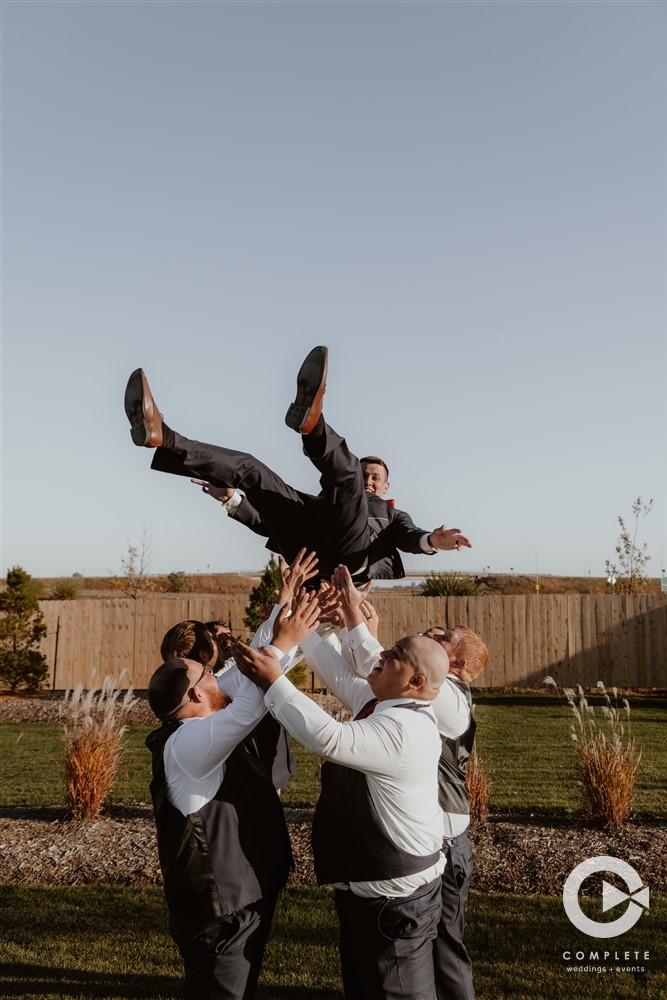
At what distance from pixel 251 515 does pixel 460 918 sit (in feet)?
7.79

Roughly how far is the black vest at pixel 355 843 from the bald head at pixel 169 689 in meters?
0.61

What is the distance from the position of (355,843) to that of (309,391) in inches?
69.6

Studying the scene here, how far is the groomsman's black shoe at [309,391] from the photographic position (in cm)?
329

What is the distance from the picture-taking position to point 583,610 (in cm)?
1781

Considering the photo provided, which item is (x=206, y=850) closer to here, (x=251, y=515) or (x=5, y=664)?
(x=251, y=515)

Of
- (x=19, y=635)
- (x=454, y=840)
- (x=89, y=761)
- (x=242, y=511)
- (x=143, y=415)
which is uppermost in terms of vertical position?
(x=143, y=415)

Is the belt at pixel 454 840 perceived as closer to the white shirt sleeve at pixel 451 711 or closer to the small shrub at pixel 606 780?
the white shirt sleeve at pixel 451 711

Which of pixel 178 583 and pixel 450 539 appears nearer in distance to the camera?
pixel 450 539

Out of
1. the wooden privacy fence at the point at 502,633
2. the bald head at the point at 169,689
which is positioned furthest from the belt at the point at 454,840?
the wooden privacy fence at the point at 502,633

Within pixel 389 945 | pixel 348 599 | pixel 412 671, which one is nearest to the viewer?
pixel 389 945

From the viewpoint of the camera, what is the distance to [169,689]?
112 inches

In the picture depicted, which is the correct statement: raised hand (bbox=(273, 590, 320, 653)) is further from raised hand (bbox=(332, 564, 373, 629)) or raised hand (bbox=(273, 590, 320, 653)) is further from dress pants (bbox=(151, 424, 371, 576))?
dress pants (bbox=(151, 424, 371, 576))

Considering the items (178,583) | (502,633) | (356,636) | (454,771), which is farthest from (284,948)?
(178,583)

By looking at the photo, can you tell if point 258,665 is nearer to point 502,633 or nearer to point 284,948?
point 284,948
